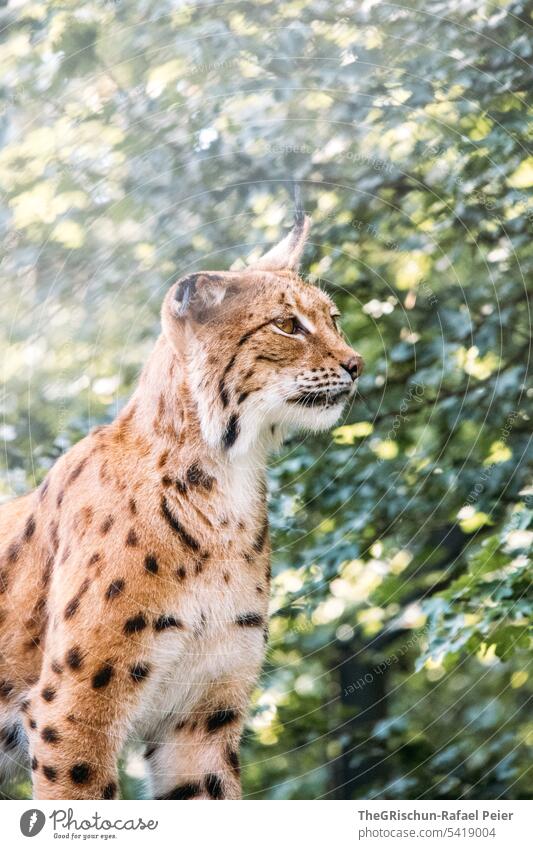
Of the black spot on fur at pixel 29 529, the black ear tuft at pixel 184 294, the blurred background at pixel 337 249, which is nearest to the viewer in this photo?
the black ear tuft at pixel 184 294

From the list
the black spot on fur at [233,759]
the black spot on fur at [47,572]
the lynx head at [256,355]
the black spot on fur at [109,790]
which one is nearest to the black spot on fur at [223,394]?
the lynx head at [256,355]

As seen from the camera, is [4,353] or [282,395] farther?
[4,353]

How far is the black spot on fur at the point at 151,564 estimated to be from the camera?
414 cm

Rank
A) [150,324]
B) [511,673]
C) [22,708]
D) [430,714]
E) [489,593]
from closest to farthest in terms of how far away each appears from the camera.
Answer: [22,708] < [150,324] < [489,593] < [511,673] < [430,714]

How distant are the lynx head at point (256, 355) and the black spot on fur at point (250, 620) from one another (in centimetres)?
62

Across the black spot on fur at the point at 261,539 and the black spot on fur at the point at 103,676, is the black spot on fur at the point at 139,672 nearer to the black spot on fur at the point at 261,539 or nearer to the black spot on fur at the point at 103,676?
the black spot on fur at the point at 103,676

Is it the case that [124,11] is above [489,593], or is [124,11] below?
above

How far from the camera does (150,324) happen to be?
4.88 metres

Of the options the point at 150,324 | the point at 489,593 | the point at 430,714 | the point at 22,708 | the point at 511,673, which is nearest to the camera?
the point at 22,708

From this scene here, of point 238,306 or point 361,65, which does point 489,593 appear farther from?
point 361,65

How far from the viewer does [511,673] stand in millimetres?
5922

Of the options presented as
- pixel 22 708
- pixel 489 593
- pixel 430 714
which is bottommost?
Result: pixel 430 714

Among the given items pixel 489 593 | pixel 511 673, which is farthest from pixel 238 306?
pixel 511 673

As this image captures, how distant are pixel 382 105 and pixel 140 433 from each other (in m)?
2.13
